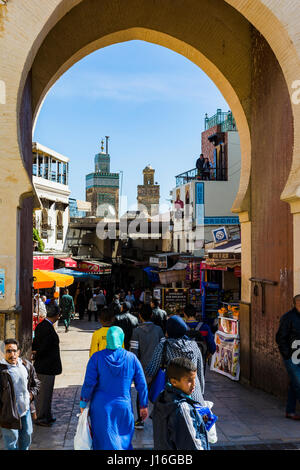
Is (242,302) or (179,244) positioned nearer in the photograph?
(242,302)

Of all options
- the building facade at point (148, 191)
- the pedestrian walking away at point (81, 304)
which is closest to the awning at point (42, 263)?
the pedestrian walking away at point (81, 304)

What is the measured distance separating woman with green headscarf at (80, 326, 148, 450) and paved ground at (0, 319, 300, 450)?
1.41 metres

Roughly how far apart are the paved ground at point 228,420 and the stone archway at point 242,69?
0.50 m

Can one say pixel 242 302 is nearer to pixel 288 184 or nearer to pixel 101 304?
pixel 288 184

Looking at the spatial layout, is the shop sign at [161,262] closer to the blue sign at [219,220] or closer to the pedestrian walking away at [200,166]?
the blue sign at [219,220]

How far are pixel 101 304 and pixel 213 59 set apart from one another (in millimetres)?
11432

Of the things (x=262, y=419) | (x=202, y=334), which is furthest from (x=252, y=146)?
(x=262, y=419)

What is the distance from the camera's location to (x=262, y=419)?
237 inches

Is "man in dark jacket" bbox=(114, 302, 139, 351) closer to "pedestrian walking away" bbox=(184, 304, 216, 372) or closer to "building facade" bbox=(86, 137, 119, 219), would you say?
"pedestrian walking away" bbox=(184, 304, 216, 372)

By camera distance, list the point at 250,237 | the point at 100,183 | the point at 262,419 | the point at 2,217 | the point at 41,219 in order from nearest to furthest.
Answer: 1. the point at 2,217
2. the point at 262,419
3. the point at 250,237
4. the point at 41,219
5. the point at 100,183

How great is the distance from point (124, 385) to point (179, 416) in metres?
1.25

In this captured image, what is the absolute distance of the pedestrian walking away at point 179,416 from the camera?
2.75m

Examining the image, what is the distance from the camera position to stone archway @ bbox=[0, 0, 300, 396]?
604 centimetres

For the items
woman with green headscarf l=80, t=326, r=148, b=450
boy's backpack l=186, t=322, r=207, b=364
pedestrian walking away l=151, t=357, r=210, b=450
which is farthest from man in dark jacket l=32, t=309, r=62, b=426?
pedestrian walking away l=151, t=357, r=210, b=450
